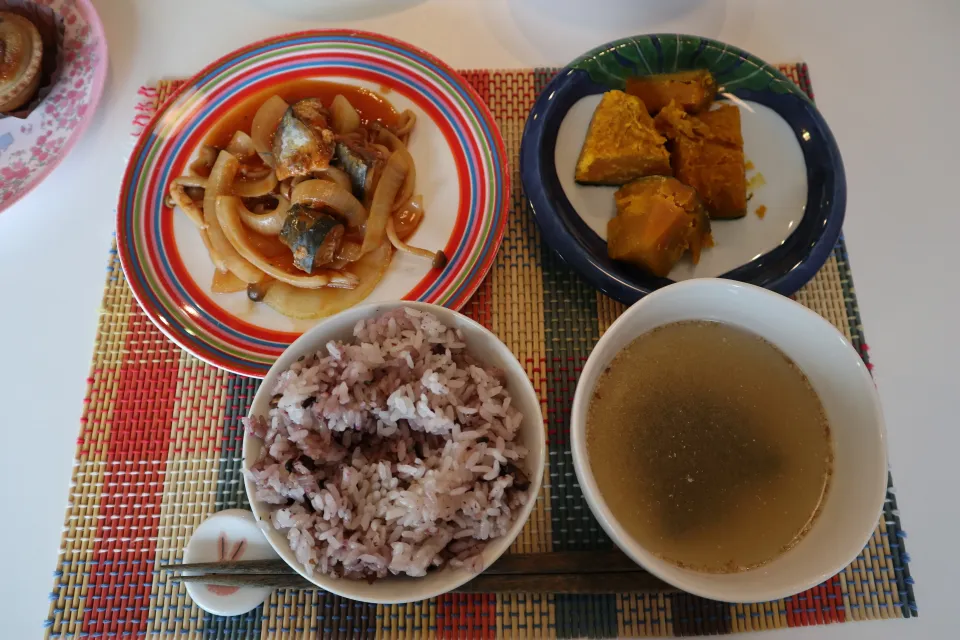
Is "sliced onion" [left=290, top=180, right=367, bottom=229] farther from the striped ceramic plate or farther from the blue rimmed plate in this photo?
the blue rimmed plate

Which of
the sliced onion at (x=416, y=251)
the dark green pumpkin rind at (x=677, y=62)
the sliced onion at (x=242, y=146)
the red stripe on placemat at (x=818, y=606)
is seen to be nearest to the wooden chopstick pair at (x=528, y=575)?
the red stripe on placemat at (x=818, y=606)

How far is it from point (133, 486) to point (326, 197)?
86cm

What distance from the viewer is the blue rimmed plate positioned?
1392 millimetres

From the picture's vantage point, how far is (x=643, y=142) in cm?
144

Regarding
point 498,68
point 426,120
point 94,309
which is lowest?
point 94,309

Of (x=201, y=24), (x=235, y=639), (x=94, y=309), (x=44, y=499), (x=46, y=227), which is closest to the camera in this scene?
(x=235, y=639)

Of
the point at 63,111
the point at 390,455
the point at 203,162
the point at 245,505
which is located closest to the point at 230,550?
the point at 245,505

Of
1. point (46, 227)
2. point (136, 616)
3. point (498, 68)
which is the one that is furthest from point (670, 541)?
point (46, 227)

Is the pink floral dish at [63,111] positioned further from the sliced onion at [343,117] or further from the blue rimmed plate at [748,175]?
the blue rimmed plate at [748,175]

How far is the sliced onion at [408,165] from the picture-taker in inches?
60.9

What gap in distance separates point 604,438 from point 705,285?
0.35 metres

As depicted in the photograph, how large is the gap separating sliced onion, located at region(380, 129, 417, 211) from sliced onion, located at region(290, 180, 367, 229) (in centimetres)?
12

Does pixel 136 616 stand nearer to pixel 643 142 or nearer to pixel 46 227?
pixel 46 227

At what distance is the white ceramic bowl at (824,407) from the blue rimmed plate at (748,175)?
0.91ft
